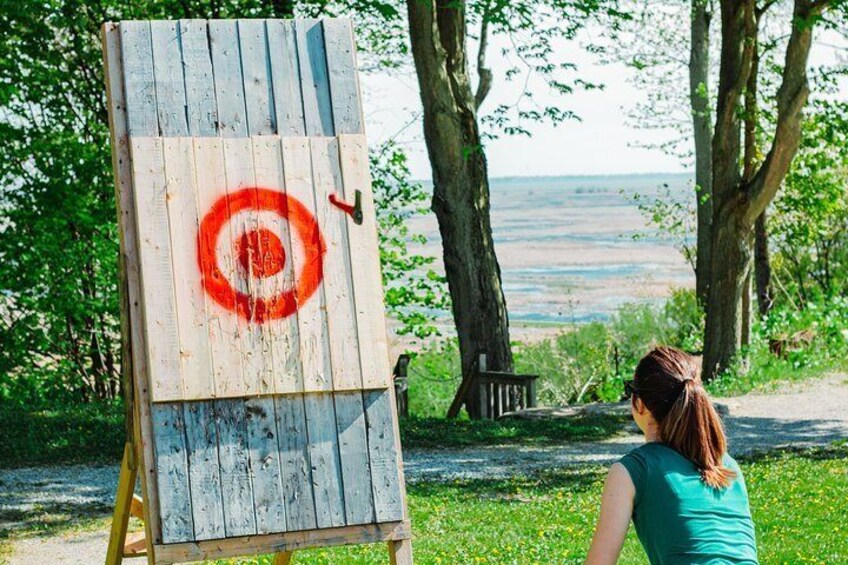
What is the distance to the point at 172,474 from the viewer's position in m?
5.07

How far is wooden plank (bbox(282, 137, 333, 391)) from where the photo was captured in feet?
17.4

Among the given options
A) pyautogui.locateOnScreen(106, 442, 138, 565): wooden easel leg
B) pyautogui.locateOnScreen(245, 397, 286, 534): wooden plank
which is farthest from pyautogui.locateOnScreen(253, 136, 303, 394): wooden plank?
pyautogui.locateOnScreen(106, 442, 138, 565): wooden easel leg

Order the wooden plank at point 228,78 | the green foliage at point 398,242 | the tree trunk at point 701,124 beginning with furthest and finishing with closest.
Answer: the tree trunk at point 701,124 < the green foliage at point 398,242 < the wooden plank at point 228,78

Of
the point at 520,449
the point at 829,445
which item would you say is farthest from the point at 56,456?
the point at 829,445

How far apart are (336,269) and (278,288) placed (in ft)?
0.86

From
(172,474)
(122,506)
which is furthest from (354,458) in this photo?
(122,506)

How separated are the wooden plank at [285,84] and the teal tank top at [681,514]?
245 centimetres

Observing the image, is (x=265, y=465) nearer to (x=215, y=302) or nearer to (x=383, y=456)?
(x=383, y=456)

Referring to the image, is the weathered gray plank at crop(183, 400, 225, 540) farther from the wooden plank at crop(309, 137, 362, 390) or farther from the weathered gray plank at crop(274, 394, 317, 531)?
the wooden plank at crop(309, 137, 362, 390)

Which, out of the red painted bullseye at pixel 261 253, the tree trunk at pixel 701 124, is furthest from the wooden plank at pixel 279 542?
the tree trunk at pixel 701 124

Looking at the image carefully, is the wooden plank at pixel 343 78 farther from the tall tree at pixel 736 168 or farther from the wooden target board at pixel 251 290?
the tall tree at pixel 736 168

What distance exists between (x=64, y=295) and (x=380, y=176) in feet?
22.1

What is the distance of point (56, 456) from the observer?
12.6m

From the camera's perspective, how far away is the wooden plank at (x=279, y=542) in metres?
5.04
